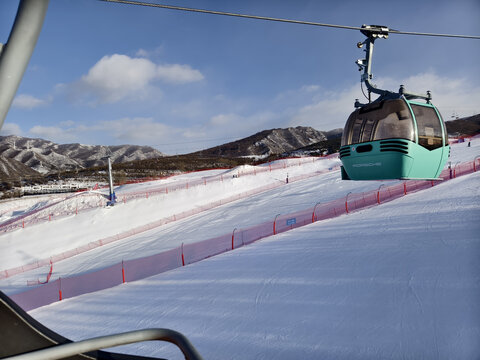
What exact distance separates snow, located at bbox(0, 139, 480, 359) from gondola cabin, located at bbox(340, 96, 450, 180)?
9.19ft

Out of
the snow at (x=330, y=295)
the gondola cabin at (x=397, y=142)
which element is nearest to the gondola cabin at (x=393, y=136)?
the gondola cabin at (x=397, y=142)

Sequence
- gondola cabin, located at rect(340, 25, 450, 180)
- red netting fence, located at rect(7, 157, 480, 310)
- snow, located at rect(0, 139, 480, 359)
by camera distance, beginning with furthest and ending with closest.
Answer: red netting fence, located at rect(7, 157, 480, 310), snow, located at rect(0, 139, 480, 359), gondola cabin, located at rect(340, 25, 450, 180)

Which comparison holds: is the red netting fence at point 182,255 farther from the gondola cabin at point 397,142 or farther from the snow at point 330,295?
the gondola cabin at point 397,142

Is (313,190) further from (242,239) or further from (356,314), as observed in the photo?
(356,314)

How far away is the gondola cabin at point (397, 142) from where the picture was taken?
15.7 ft

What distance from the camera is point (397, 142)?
4.71 metres

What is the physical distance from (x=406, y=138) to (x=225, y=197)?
21484mm

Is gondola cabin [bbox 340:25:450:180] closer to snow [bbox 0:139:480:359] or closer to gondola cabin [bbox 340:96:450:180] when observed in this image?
gondola cabin [bbox 340:96:450:180]

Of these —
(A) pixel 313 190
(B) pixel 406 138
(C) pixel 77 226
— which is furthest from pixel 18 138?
(B) pixel 406 138

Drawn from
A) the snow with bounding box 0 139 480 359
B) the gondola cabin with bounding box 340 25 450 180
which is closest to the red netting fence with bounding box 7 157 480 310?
the snow with bounding box 0 139 480 359

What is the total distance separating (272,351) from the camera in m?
4.88

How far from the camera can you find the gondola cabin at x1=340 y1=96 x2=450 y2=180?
478cm

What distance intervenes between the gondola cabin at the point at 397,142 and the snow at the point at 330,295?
9.19 feet

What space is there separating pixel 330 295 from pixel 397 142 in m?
4.02
